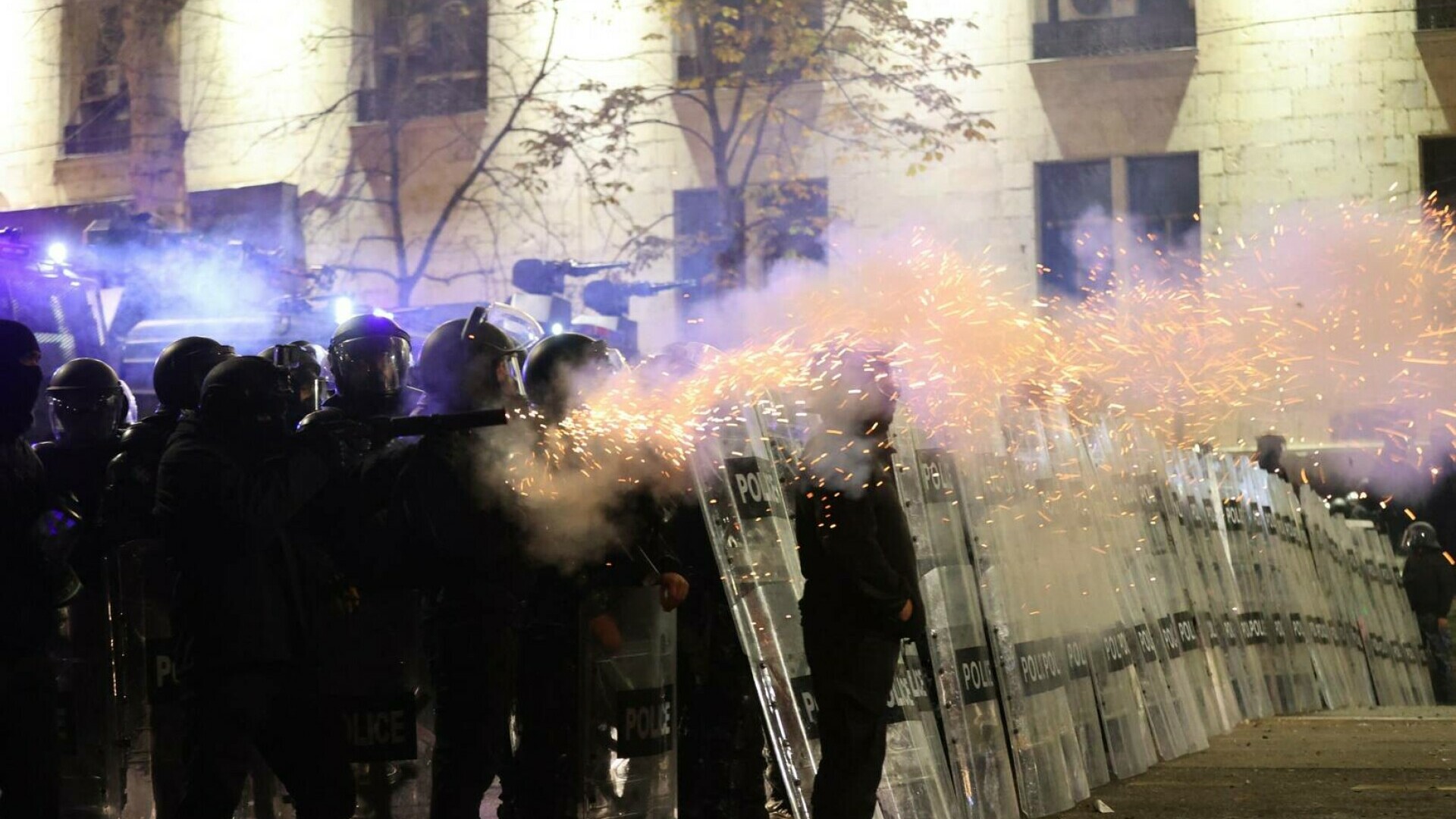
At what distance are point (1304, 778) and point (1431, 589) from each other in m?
8.10

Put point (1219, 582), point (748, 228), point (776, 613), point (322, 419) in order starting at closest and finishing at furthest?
point (322, 419), point (776, 613), point (1219, 582), point (748, 228)

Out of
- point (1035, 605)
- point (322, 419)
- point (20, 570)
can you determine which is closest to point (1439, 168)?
point (1035, 605)

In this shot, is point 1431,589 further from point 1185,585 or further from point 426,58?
point 426,58

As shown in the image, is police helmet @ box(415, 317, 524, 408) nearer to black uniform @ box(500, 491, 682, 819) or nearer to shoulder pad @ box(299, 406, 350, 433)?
shoulder pad @ box(299, 406, 350, 433)

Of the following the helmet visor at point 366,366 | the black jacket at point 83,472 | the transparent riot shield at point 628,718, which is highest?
the helmet visor at point 366,366

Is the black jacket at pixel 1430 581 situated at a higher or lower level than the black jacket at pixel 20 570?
lower

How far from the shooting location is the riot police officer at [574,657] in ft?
20.4

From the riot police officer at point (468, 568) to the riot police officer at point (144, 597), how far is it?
3.15 feet

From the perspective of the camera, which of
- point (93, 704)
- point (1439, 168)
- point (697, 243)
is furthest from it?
point (697, 243)

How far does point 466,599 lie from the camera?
20.0 ft

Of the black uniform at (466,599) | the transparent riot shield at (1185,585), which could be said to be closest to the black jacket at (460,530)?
the black uniform at (466,599)

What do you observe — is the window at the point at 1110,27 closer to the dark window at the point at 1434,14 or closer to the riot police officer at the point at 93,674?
the dark window at the point at 1434,14

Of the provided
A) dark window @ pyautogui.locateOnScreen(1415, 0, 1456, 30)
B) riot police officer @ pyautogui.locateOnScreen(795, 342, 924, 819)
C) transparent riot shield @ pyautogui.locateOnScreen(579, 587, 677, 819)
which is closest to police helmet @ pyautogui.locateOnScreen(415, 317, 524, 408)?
transparent riot shield @ pyautogui.locateOnScreen(579, 587, 677, 819)

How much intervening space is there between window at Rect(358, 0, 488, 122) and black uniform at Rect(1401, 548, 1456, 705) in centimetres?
1315
